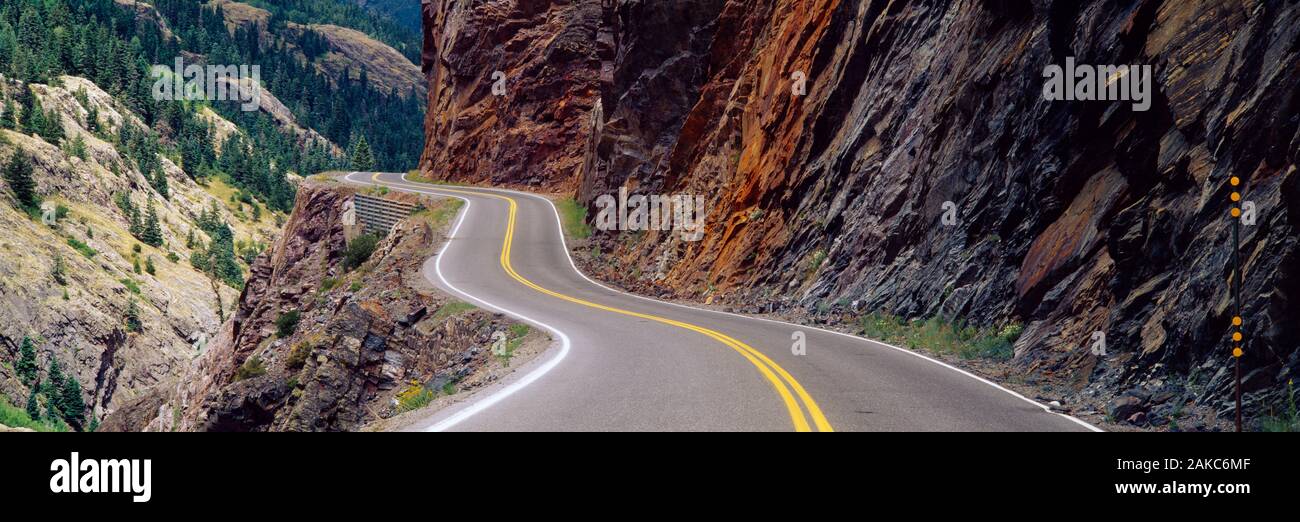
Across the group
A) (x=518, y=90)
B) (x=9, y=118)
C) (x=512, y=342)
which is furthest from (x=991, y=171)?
(x=9, y=118)

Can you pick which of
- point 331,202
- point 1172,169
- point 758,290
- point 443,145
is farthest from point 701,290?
point 443,145

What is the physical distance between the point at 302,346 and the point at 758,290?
1252cm

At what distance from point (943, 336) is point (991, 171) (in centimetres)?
418

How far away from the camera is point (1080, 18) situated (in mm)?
16062

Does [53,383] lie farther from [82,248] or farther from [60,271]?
[82,248]

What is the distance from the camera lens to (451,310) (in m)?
22.7

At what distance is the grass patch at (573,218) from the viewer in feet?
134

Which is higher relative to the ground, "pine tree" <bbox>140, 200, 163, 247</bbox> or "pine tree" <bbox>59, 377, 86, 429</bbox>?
"pine tree" <bbox>140, 200, 163, 247</bbox>

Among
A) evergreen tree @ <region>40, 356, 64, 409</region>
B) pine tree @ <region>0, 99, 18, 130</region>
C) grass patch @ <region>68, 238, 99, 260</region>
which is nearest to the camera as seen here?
evergreen tree @ <region>40, 356, 64, 409</region>

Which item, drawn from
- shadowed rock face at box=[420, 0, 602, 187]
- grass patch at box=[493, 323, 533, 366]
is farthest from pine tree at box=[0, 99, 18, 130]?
grass patch at box=[493, 323, 533, 366]

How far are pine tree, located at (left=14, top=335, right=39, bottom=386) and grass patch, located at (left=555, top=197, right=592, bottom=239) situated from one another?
50877 mm

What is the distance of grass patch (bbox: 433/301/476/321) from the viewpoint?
22.3 metres

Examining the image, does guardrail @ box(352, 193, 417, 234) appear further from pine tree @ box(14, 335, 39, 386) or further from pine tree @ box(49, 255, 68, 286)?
pine tree @ box(49, 255, 68, 286)

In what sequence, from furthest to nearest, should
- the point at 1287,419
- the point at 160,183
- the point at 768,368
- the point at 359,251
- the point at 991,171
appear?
the point at 160,183 < the point at 359,251 < the point at 991,171 < the point at 768,368 < the point at 1287,419
